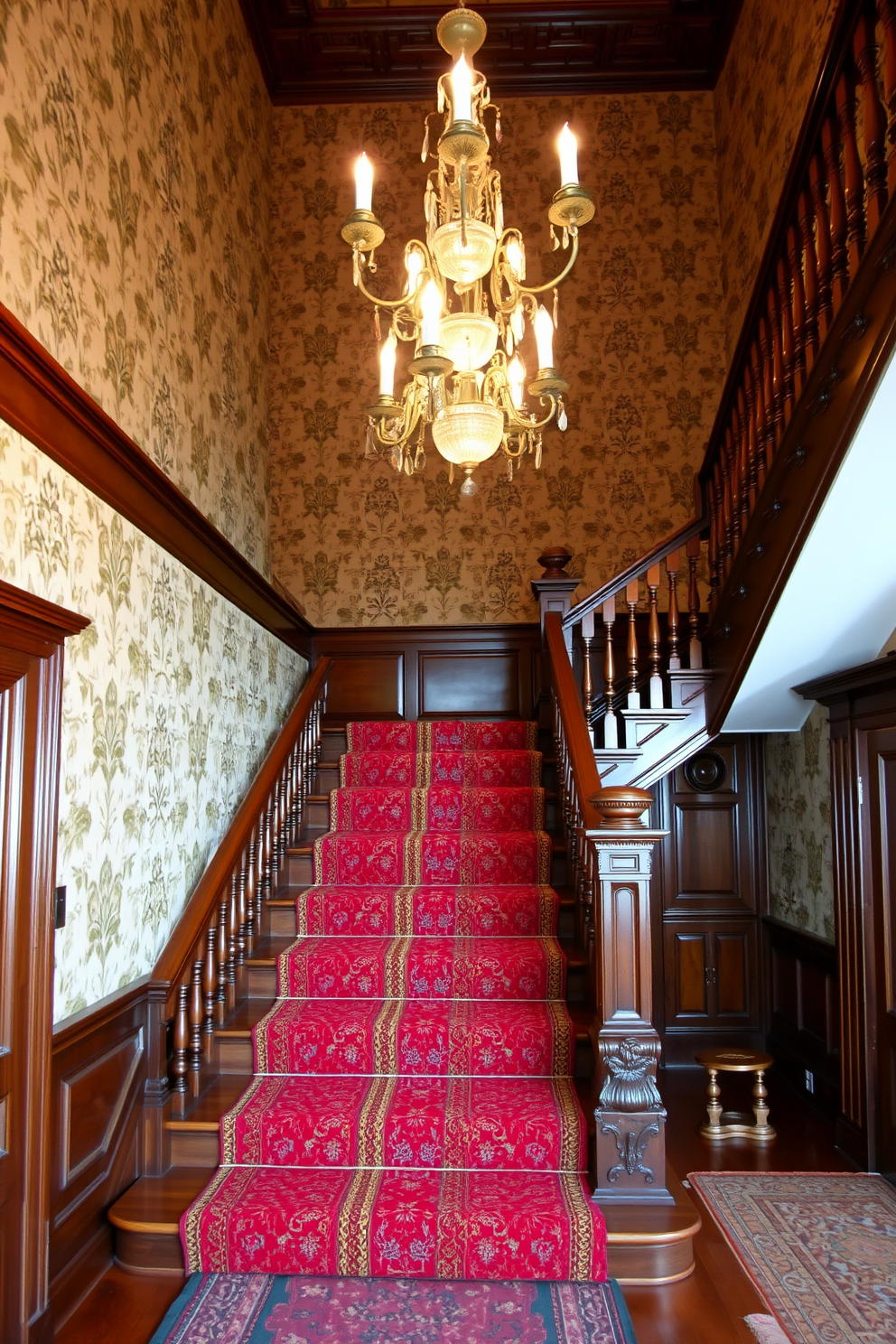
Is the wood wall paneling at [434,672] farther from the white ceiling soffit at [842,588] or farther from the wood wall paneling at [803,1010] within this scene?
the wood wall paneling at [803,1010]

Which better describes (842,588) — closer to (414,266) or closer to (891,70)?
(891,70)

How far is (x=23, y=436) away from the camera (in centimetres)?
235

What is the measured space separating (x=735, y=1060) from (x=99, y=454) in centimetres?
376

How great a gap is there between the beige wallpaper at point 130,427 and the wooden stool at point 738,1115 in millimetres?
2529

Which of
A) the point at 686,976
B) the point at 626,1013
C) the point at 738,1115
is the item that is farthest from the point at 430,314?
the point at 686,976

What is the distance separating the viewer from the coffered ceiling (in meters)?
6.00

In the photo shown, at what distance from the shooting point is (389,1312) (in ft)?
8.18

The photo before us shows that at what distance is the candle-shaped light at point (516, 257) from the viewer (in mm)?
3494

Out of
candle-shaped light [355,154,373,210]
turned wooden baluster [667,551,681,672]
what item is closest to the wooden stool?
turned wooden baluster [667,551,681,672]

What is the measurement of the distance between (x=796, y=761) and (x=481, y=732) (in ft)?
5.74

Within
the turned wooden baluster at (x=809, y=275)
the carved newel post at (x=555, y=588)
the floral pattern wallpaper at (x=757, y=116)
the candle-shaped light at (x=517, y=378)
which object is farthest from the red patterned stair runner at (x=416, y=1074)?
the floral pattern wallpaper at (x=757, y=116)

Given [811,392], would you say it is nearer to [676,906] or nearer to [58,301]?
[58,301]

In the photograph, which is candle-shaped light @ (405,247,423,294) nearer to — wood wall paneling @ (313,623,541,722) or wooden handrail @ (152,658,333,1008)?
wooden handrail @ (152,658,333,1008)

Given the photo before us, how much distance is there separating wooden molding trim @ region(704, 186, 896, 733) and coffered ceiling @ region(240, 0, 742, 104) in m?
4.31
